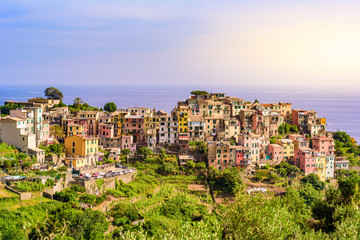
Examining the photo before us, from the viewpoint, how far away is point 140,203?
27.1 m

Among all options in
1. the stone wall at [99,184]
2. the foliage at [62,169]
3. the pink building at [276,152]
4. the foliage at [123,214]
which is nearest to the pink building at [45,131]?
the foliage at [62,169]

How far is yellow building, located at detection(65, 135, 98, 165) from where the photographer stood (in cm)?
3200

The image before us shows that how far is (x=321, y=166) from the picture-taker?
3884 cm

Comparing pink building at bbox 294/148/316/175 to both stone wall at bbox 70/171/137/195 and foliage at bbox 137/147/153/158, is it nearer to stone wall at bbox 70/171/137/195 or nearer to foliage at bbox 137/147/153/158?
foliage at bbox 137/147/153/158

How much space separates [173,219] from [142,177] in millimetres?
7944

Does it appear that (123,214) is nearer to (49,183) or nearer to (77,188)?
(77,188)

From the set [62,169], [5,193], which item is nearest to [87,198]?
[62,169]

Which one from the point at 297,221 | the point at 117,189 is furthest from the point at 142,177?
the point at 297,221

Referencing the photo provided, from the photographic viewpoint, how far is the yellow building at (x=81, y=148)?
105 feet

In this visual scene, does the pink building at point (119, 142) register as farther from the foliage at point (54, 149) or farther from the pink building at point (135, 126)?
the foliage at point (54, 149)

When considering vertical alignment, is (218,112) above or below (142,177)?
above

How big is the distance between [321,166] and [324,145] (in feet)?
10.4

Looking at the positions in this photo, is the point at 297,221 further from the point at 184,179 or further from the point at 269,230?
the point at 184,179

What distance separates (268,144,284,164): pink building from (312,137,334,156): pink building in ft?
15.9
